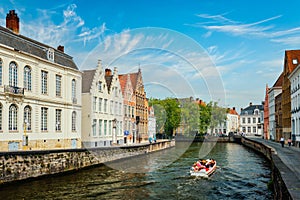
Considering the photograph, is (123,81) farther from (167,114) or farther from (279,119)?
(279,119)

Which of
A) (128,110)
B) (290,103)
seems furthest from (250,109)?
(128,110)

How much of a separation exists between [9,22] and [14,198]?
828 inches

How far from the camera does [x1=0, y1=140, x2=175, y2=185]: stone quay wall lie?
2136cm

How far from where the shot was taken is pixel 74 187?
21469 mm

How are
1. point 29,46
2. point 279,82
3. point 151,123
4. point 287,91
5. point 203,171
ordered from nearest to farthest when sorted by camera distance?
point 203,171 → point 29,46 → point 287,91 → point 279,82 → point 151,123

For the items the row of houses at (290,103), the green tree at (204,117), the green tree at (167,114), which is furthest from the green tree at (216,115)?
the row of houses at (290,103)

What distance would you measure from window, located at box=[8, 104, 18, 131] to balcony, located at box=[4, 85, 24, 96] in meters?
1.13

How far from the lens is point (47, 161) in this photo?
25141 mm

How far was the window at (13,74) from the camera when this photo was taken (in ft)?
94.3

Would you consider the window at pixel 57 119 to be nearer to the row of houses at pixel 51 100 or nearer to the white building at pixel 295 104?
the row of houses at pixel 51 100

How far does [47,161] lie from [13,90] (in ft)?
25.7

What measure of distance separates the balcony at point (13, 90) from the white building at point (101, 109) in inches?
531

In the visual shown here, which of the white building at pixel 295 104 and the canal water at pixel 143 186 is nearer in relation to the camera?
the canal water at pixel 143 186

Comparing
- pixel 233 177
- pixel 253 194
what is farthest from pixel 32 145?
pixel 253 194
